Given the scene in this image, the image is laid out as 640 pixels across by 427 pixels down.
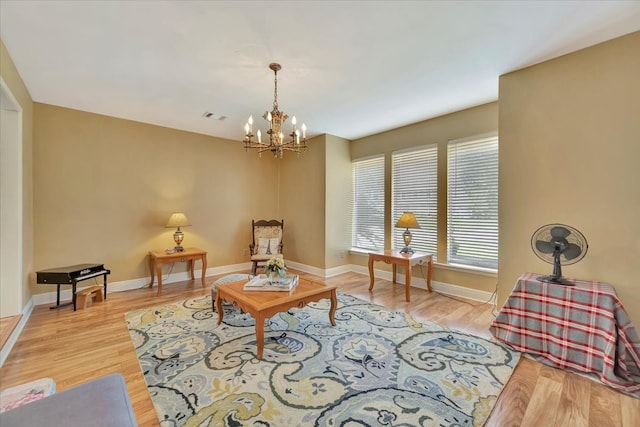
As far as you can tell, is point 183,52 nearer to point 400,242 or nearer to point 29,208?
point 29,208

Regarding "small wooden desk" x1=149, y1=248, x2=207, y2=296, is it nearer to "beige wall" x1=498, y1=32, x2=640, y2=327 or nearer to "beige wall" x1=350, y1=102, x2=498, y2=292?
"beige wall" x1=350, y1=102, x2=498, y2=292

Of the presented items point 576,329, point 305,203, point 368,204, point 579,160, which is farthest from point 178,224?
point 579,160

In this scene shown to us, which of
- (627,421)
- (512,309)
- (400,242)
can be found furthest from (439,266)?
(627,421)

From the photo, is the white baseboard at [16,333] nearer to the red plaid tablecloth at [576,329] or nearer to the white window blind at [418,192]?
the red plaid tablecloth at [576,329]

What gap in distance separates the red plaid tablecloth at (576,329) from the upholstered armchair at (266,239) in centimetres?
365

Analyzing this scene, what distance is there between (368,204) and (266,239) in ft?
6.99

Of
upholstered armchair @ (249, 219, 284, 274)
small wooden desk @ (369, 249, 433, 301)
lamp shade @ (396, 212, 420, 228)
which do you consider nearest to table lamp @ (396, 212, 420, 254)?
lamp shade @ (396, 212, 420, 228)

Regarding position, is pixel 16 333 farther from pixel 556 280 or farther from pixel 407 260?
pixel 556 280

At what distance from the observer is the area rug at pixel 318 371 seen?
1671mm

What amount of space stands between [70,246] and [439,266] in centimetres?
548

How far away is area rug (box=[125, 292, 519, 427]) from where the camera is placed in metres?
1.67

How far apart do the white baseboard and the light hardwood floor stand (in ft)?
0.14

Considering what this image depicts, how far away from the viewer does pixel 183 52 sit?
2424 mm

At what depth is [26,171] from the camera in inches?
123
